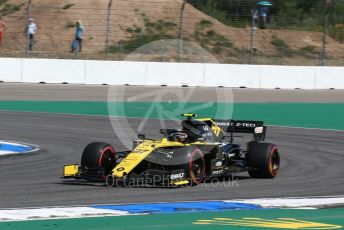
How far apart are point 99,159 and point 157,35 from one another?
2741 cm

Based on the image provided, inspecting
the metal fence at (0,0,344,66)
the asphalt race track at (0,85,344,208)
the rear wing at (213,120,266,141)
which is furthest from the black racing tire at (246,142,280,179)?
the metal fence at (0,0,344,66)

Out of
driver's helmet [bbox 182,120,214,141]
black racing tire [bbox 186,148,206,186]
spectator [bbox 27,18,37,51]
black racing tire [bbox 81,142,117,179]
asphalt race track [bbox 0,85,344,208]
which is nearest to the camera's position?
asphalt race track [bbox 0,85,344,208]

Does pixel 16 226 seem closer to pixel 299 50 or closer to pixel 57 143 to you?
pixel 57 143

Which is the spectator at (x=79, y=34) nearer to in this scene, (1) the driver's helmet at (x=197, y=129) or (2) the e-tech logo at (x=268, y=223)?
(1) the driver's helmet at (x=197, y=129)

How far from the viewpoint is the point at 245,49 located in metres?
36.7

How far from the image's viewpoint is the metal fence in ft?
110

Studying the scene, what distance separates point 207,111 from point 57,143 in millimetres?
8825

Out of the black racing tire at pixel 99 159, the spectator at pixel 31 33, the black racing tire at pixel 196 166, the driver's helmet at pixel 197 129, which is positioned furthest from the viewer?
the spectator at pixel 31 33

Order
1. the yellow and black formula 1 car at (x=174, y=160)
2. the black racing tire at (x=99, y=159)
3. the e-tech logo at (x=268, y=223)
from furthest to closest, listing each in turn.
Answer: the black racing tire at (x=99, y=159) → the yellow and black formula 1 car at (x=174, y=160) → the e-tech logo at (x=268, y=223)

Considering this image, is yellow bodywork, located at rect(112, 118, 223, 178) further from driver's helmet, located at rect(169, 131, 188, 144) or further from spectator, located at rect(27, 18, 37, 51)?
spectator, located at rect(27, 18, 37, 51)

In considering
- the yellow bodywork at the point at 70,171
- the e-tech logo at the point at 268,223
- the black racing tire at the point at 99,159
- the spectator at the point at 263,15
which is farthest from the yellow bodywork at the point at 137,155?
the spectator at the point at 263,15

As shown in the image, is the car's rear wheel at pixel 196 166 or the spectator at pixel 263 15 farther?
the spectator at pixel 263 15

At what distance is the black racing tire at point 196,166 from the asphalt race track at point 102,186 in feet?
0.50

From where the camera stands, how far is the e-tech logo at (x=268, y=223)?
352 inches
